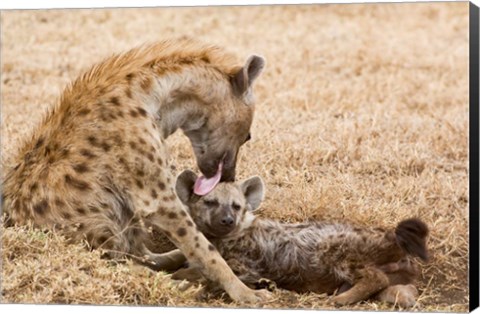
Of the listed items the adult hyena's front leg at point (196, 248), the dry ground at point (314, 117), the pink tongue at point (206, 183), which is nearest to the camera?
the adult hyena's front leg at point (196, 248)

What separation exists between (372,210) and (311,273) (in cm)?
62

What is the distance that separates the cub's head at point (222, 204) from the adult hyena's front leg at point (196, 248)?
0.16 meters

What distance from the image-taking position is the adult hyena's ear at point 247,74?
5508mm

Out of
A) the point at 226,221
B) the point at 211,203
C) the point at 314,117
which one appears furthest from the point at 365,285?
the point at 314,117

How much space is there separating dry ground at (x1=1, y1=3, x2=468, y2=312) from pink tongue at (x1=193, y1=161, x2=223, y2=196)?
1.26 ft

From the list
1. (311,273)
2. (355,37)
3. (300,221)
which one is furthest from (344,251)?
(355,37)

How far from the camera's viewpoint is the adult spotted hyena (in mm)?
5176

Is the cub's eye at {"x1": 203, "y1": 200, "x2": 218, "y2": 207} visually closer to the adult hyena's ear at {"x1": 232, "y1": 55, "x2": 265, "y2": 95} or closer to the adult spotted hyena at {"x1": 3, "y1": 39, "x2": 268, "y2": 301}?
the adult spotted hyena at {"x1": 3, "y1": 39, "x2": 268, "y2": 301}

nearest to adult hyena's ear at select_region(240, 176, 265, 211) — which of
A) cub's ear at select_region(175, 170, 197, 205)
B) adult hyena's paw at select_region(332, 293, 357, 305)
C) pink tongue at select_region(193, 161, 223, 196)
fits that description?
pink tongue at select_region(193, 161, 223, 196)

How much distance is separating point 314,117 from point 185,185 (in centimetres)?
166

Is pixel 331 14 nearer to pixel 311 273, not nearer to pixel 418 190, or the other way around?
pixel 418 190

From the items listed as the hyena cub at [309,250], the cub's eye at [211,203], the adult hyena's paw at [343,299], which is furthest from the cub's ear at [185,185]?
the adult hyena's paw at [343,299]

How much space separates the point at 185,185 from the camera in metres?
5.48

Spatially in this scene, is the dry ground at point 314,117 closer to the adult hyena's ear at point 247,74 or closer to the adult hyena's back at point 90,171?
the adult hyena's back at point 90,171
